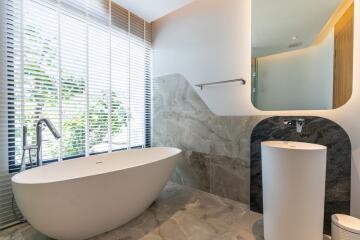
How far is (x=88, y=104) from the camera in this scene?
2.18 meters

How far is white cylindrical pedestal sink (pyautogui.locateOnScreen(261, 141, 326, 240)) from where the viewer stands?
1.22m

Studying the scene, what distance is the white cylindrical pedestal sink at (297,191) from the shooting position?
4.01 feet

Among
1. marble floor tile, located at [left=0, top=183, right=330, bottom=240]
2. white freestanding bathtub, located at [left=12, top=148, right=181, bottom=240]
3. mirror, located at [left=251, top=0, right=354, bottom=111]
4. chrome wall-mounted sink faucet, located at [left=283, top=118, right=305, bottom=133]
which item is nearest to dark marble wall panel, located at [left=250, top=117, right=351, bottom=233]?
chrome wall-mounted sink faucet, located at [left=283, top=118, right=305, bottom=133]

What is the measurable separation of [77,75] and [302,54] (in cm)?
235

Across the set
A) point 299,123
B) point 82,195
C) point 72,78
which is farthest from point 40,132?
point 299,123

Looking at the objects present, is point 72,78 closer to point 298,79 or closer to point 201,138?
point 201,138

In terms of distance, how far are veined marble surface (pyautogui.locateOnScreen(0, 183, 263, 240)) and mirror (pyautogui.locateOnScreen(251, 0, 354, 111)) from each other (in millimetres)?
1129

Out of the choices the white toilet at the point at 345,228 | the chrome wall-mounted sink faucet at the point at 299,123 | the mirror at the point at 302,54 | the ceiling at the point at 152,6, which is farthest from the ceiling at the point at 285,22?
the white toilet at the point at 345,228

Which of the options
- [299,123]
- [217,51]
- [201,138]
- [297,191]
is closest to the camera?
[297,191]

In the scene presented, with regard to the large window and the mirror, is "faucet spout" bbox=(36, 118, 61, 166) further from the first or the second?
the mirror

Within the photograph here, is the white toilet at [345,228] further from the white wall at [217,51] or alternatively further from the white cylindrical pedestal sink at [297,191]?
the white wall at [217,51]

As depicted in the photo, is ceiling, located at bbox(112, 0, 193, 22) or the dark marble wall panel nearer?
the dark marble wall panel

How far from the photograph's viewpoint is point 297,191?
1238 mm

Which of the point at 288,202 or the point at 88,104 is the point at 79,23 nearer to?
the point at 88,104
